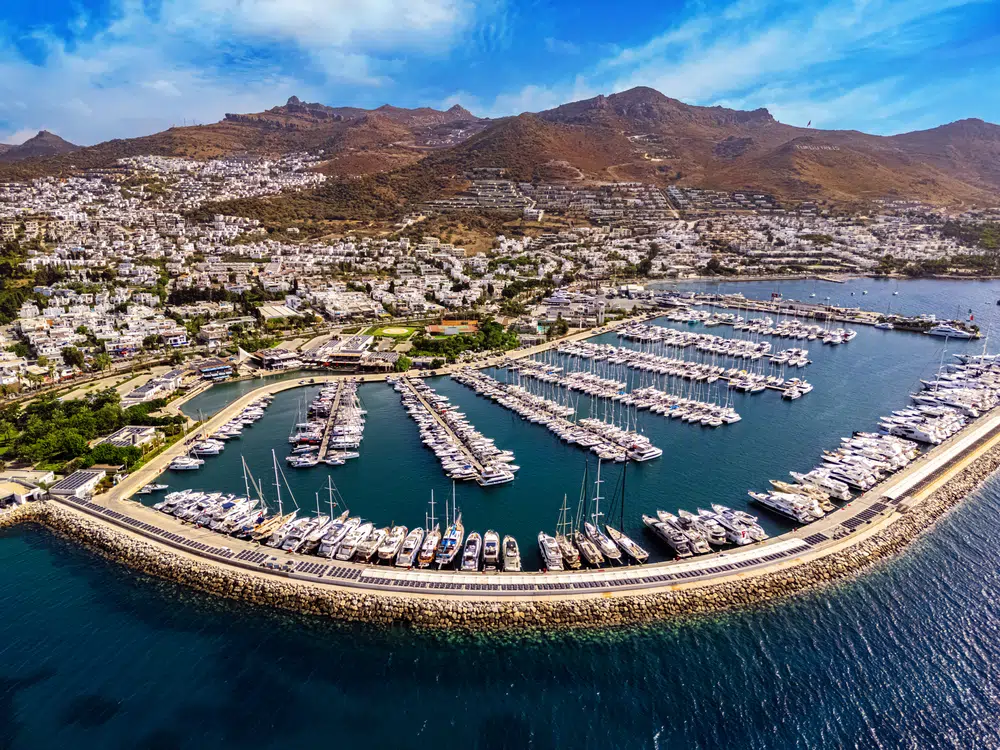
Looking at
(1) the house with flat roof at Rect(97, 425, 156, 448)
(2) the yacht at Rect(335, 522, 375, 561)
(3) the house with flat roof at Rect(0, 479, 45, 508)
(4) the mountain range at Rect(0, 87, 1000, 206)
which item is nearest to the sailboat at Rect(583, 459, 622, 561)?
(2) the yacht at Rect(335, 522, 375, 561)

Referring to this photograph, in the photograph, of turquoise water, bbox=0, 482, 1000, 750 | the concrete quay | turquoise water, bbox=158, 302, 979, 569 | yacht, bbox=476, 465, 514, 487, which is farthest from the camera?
yacht, bbox=476, 465, 514, 487

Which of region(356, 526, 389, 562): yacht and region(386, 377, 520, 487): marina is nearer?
region(356, 526, 389, 562): yacht

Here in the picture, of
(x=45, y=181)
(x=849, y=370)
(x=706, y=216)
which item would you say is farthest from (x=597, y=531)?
(x=45, y=181)

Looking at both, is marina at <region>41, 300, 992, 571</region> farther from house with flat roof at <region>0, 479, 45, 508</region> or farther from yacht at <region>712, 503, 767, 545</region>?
house with flat roof at <region>0, 479, 45, 508</region>

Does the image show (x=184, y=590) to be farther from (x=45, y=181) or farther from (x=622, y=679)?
(x=45, y=181)

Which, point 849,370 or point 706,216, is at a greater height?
point 706,216

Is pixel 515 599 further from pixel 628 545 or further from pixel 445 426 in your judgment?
pixel 445 426

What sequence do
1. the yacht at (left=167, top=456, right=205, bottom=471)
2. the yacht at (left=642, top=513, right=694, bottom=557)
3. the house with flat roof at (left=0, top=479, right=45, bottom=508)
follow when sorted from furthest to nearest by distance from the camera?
1. the yacht at (left=167, top=456, right=205, bottom=471)
2. the house with flat roof at (left=0, top=479, right=45, bottom=508)
3. the yacht at (left=642, top=513, right=694, bottom=557)
